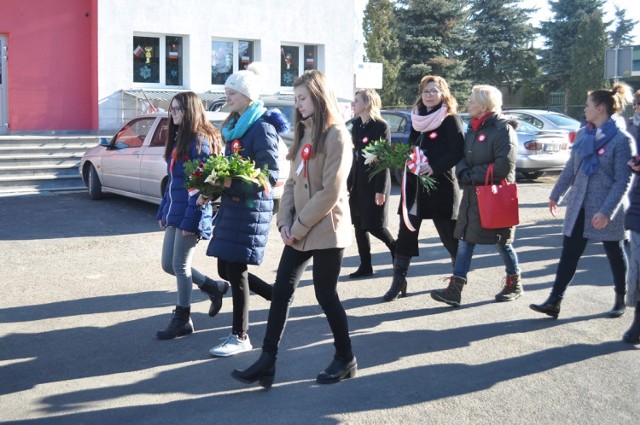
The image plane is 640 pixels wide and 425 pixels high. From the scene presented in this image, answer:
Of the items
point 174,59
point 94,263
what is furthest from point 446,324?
point 174,59

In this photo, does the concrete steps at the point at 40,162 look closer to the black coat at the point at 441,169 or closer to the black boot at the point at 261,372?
the black coat at the point at 441,169

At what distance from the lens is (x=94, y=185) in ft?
45.4

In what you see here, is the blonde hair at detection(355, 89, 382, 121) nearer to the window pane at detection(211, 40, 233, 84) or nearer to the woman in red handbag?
the woman in red handbag

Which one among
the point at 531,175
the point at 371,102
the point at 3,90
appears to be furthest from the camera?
the point at 531,175

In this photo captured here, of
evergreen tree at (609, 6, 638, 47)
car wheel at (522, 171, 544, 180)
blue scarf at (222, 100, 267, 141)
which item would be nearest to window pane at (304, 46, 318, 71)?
car wheel at (522, 171, 544, 180)

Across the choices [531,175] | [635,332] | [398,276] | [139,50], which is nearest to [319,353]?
[398,276]

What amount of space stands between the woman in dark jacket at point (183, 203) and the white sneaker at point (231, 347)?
556 millimetres

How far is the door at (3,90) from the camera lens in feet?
59.1

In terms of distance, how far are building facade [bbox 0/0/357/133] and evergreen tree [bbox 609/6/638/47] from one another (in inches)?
1591

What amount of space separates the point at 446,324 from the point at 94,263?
4.40 metres

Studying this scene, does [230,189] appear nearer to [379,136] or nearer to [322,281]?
[322,281]

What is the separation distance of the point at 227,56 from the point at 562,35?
3311 centimetres

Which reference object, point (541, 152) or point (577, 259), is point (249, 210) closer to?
point (577, 259)

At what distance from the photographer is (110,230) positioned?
438 inches
